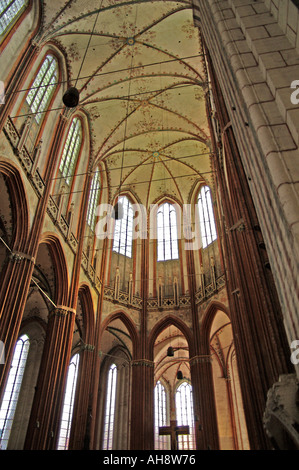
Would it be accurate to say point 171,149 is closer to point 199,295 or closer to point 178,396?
point 199,295

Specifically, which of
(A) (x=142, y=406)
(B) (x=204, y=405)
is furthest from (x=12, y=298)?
(B) (x=204, y=405)

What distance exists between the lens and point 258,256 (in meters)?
7.73

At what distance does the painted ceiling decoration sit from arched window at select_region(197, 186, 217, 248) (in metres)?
0.90

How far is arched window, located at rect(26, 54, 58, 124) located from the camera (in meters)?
13.0

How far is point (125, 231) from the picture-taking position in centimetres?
2102

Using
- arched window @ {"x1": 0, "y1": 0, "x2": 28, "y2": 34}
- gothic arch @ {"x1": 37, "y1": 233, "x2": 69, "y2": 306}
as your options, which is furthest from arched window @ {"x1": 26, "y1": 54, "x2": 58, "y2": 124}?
gothic arch @ {"x1": 37, "y1": 233, "x2": 69, "y2": 306}

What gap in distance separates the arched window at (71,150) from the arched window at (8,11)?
5116mm

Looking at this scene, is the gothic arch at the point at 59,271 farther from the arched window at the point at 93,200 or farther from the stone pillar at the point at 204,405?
the stone pillar at the point at 204,405

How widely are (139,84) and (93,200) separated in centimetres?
633

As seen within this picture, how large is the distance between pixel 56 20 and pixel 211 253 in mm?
12738

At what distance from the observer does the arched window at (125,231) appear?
20.4 m

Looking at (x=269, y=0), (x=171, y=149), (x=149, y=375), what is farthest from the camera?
(x=171, y=149)

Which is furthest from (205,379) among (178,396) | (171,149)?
(171,149)

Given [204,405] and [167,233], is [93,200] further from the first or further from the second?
[204,405]
